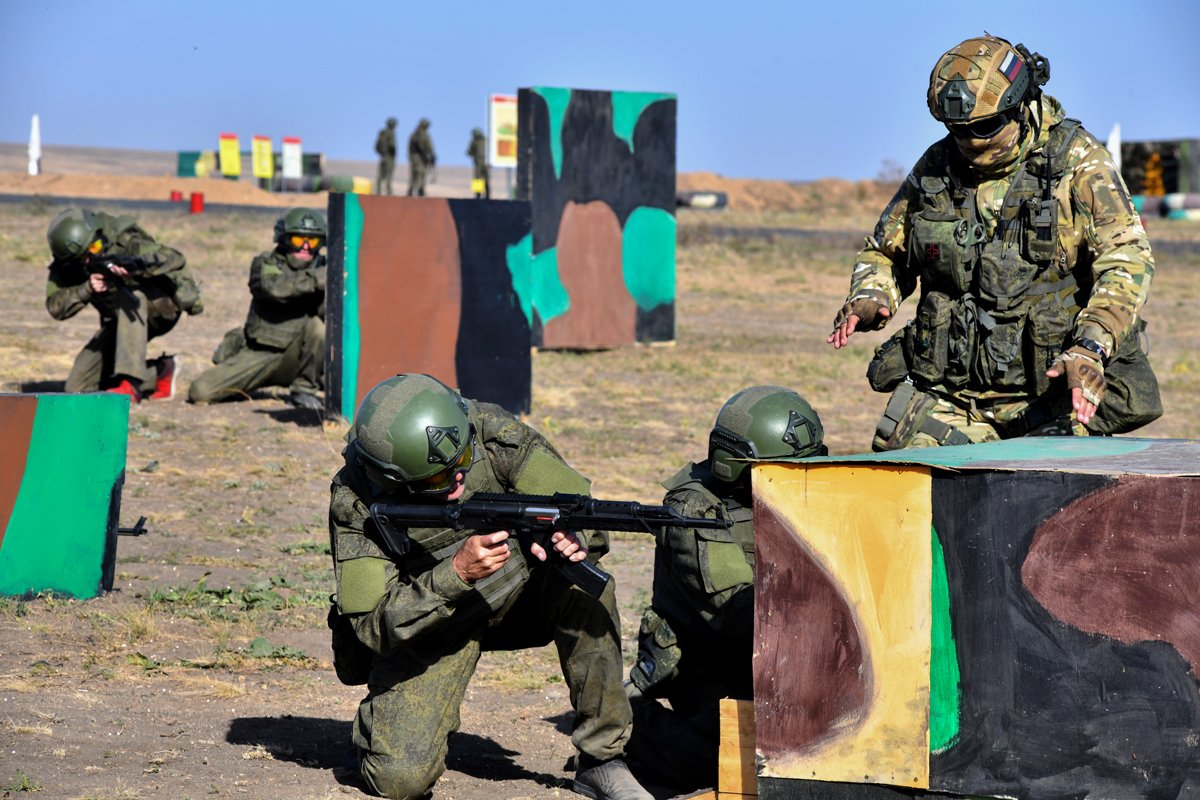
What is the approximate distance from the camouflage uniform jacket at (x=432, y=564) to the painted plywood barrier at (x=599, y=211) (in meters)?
9.61

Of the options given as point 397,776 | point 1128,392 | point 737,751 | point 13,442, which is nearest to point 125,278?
point 13,442

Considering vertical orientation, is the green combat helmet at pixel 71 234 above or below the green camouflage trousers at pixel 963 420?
above

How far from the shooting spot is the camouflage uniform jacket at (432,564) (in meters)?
4.21

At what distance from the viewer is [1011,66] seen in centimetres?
507

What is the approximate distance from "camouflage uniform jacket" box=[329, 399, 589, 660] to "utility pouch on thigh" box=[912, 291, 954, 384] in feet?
5.03

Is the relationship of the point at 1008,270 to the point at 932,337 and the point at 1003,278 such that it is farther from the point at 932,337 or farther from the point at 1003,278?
the point at 932,337

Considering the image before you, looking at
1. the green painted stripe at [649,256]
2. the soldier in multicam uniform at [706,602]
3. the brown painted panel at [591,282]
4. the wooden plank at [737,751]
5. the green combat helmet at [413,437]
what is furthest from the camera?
the green painted stripe at [649,256]

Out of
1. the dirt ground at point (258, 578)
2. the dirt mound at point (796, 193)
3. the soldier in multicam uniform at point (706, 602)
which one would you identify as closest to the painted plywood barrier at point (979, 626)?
the soldier in multicam uniform at point (706, 602)

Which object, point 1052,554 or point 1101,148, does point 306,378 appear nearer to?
point 1101,148

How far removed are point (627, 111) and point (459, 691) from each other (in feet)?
36.4

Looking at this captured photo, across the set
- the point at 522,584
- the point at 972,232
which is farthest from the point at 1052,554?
the point at 972,232

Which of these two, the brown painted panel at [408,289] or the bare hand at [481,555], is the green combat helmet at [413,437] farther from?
the brown painted panel at [408,289]

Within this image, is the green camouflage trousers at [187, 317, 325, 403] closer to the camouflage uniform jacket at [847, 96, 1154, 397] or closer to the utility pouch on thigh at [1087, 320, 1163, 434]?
the camouflage uniform jacket at [847, 96, 1154, 397]

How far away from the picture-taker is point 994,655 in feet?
11.5
